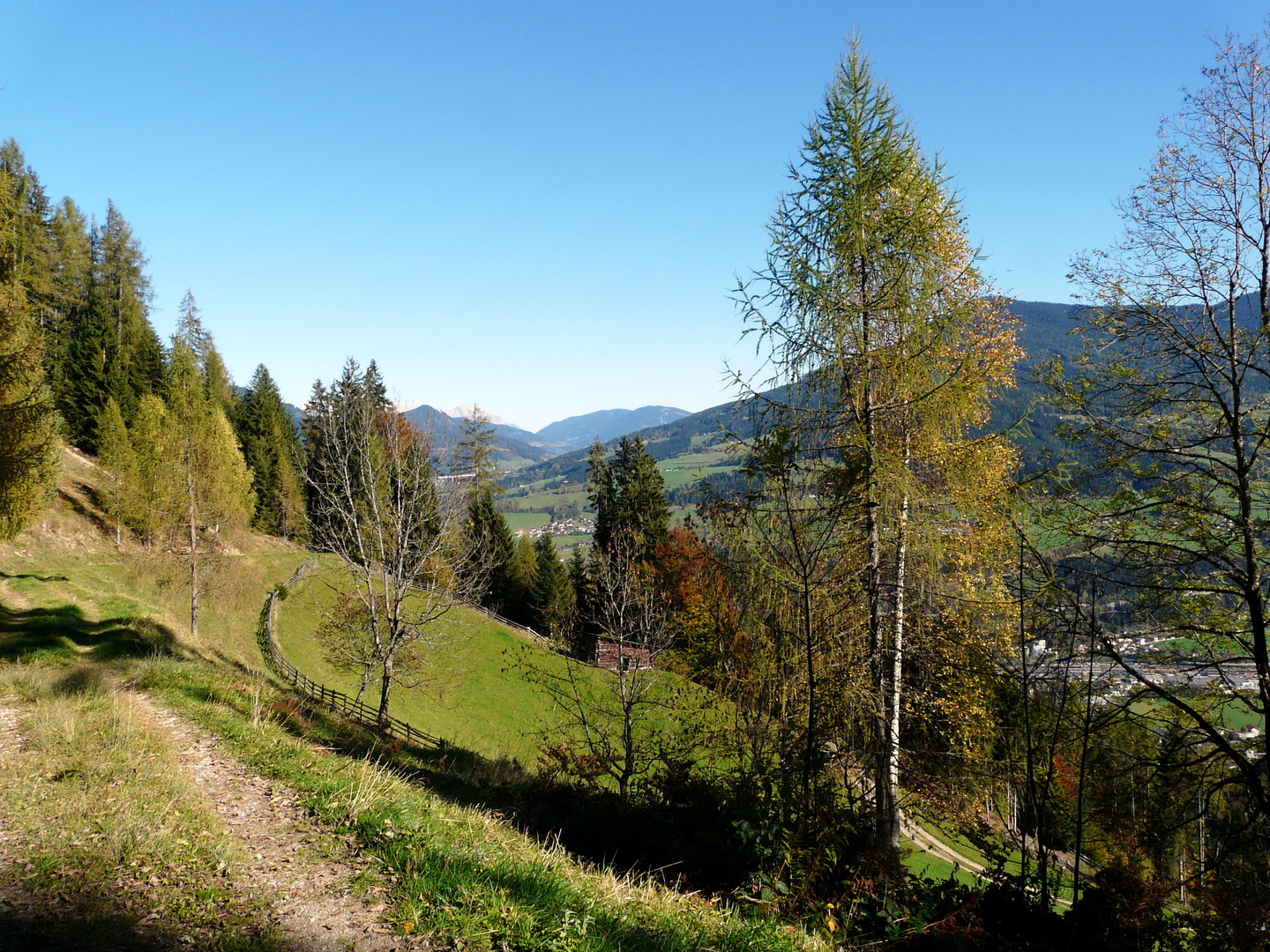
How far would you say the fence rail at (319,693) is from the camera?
15.4 meters

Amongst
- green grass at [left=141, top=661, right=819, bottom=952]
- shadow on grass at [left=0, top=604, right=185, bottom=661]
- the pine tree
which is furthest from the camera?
the pine tree

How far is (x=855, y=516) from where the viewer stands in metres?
7.50

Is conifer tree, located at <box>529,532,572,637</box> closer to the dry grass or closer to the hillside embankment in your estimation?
the hillside embankment

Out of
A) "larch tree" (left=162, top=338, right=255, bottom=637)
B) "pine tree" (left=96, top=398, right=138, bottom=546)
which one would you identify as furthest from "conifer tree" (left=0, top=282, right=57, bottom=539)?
"pine tree" (left=96, top=398, right=138, bottom=546)

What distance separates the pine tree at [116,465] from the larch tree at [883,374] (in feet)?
89.4

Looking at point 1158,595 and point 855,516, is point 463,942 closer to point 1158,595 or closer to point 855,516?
point 855,516

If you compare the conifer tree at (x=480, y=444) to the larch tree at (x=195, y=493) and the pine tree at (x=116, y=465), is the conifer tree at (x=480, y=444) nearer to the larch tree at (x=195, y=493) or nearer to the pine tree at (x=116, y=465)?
the pine tree at (x=116, y=465)

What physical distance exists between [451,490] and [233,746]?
28.2 feet

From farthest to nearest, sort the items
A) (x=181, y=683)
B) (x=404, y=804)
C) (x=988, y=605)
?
(x=181, y=683) → (x=988, y=605) → (x=404, y=804)

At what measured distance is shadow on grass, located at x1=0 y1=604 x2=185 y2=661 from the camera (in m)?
13.2

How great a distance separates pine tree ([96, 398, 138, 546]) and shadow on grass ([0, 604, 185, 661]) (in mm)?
9130

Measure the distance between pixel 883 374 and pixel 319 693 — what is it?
63.7 feet

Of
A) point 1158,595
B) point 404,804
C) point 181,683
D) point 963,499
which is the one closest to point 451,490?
point 181,683

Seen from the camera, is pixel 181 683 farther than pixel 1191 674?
Yes
